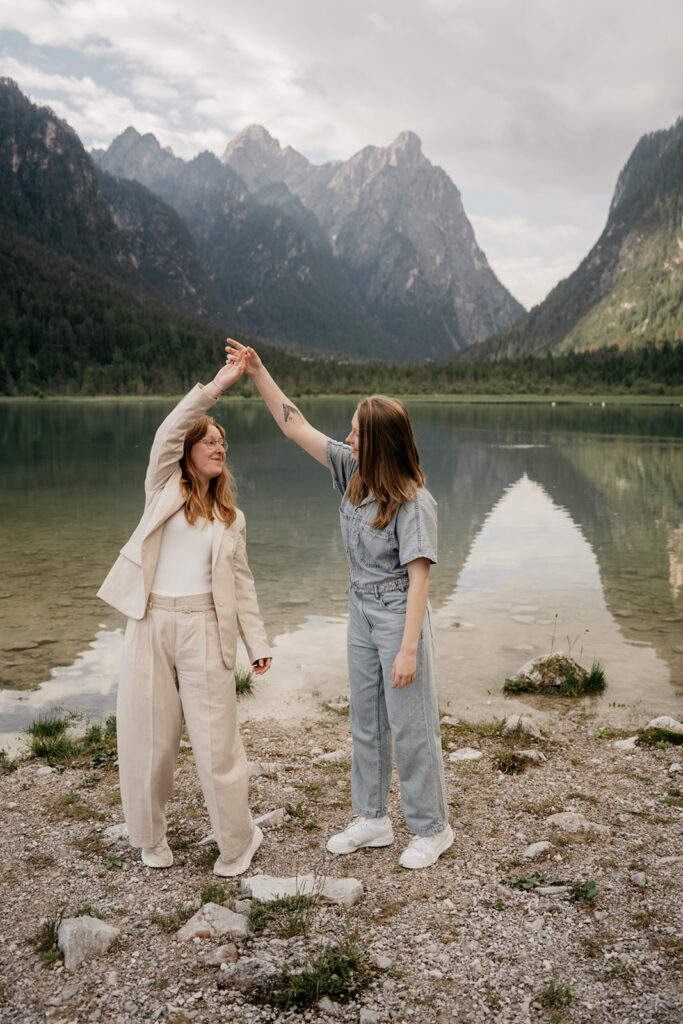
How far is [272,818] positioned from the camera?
543cm

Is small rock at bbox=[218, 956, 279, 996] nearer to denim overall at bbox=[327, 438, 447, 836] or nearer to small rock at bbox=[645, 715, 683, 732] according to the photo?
denim overall at bbox=[327, 438, 447, 836]

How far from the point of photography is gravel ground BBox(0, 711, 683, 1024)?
354 cm

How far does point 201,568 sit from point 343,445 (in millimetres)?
1205

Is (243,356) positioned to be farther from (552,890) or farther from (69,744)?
(69,744)

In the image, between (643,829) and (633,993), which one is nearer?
(633,993)

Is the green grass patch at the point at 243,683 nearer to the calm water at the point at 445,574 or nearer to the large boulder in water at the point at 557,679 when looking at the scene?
the calm water at the point at 445,574

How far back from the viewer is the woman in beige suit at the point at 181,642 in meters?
4.71

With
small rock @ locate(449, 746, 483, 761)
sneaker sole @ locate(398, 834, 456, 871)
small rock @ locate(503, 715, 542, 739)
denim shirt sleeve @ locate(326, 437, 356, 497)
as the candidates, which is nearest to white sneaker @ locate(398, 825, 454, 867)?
sneaker sole @ locate(398, 834, 456, 871)

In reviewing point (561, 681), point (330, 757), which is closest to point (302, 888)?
point (330, 757)

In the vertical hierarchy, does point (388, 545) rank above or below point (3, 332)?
below

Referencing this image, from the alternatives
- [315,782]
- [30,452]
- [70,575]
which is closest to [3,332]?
[30,452]

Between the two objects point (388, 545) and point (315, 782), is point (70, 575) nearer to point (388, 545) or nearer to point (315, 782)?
point (315, 782)


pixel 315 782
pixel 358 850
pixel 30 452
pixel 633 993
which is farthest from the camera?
pixel 30 452

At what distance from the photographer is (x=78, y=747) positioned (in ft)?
22.5
